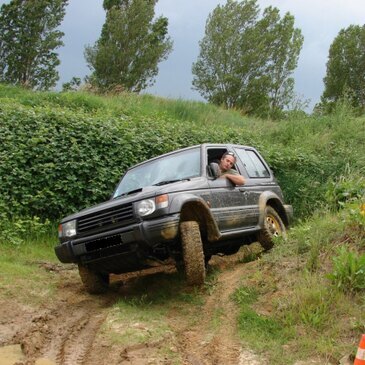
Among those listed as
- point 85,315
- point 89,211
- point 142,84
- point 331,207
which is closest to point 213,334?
point 85,315

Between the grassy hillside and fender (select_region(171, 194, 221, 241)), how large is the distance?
0.67 metres

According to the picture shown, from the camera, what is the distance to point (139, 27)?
22375mm

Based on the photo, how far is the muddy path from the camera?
163 inches

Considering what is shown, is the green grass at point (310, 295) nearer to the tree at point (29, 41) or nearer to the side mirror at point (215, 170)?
the side mirror at point (215, 170)

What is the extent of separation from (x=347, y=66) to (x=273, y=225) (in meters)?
24.3

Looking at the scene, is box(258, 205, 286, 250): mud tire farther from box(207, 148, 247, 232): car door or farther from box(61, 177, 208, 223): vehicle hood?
box(61, 177, 208, 223): vehicle hood

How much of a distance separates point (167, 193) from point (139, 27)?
18547mm

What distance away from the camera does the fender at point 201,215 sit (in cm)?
565

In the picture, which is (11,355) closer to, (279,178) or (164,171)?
(164,171)

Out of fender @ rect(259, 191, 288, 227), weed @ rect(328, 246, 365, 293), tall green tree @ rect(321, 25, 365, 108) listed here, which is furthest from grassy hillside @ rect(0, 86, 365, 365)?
tall green tree @ rect(321, 25, 365, 108)

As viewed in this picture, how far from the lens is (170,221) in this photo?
17.1 ft

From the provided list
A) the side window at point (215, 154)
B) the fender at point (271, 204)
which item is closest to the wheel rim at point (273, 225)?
the fender at point (271, 204)

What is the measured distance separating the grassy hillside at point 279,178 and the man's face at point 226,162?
4.21ft

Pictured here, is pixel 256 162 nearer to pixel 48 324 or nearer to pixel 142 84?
pixel 48 324
